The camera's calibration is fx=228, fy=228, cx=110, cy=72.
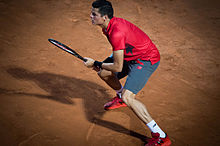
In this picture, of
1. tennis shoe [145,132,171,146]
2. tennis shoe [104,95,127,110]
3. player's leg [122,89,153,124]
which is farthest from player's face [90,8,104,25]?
tennis shoe [145,132,171,146]

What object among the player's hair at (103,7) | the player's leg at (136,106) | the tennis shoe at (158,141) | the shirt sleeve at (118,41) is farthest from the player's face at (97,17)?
the tennis shoe at (158,141)

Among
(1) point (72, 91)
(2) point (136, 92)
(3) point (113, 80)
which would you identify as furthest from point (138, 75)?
(1) point (72, 91)

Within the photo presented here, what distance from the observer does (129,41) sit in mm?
2900

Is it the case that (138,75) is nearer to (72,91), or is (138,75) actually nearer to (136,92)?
(136,92)

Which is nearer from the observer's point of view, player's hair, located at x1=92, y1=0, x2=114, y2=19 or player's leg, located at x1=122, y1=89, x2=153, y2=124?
player's hair, located at x1=92, y1=0, x2=114, y2=19

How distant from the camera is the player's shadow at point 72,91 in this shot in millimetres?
3595

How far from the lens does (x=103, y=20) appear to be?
9.50ft

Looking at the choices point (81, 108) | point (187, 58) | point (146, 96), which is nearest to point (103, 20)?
point (81, 108)

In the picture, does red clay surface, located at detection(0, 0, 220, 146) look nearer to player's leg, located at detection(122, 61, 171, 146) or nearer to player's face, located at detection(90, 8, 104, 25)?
player's leg, located at detection(122, 61, 171, 146)

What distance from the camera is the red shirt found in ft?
9.00

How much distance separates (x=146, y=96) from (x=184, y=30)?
325cm

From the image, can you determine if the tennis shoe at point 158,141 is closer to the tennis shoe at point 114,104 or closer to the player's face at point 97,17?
the tennis shoe at point 114,104

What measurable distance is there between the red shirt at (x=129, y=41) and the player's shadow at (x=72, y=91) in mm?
1137

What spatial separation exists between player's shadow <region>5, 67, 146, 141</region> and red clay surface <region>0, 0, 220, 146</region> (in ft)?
0.05
